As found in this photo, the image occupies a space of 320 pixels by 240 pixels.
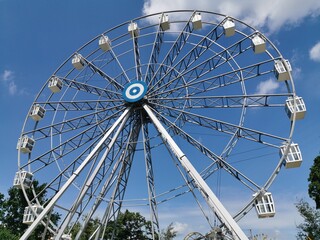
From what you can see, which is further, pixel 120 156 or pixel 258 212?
pixel 120 156

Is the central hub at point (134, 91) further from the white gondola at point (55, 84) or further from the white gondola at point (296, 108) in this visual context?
the white gondola at point (296, 108)

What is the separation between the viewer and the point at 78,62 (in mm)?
21750

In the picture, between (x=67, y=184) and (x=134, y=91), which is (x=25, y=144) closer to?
(x=67, y=184)

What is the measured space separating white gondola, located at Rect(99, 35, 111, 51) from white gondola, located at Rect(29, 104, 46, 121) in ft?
19.0

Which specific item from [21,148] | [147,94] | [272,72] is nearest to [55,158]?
[21,148]

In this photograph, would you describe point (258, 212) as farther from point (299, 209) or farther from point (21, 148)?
point (299, 209)

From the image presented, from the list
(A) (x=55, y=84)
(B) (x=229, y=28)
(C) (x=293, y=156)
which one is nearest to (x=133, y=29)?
(A) (x=55, y=84)

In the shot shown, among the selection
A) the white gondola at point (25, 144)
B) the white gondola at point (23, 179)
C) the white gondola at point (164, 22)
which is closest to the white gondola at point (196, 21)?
the white gondola at point (164, 22)

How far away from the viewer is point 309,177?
31.2m

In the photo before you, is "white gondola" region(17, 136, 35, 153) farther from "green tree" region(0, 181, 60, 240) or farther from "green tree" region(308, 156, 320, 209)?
"green tree" region(308, 156, 320, 209)

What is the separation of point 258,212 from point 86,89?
1300 cm

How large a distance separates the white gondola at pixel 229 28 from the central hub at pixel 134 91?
18.9ft

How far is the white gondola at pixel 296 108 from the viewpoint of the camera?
15.9 m

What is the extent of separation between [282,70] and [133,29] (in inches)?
399
